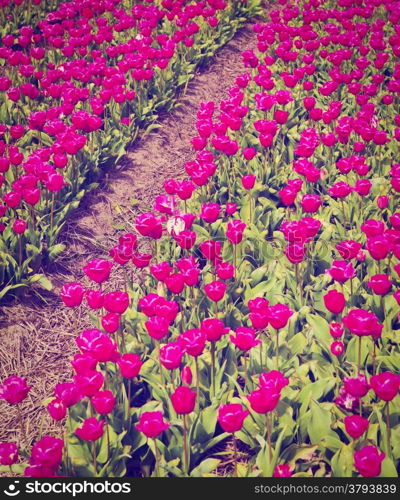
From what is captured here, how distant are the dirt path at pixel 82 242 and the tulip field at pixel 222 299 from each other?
8cm

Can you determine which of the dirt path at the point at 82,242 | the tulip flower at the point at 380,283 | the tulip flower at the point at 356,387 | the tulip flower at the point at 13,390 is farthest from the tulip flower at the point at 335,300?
the dirt path at the point at 82,242

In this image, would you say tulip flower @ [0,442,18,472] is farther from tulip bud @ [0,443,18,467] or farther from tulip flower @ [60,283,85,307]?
tulip flower @ [60,283,85,307]

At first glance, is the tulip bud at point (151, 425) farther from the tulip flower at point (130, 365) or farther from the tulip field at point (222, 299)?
the tulip flower at point (130, 365)

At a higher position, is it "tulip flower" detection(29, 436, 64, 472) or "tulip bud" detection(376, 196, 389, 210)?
"tulip flower" detection(29, 436, 64, 472)

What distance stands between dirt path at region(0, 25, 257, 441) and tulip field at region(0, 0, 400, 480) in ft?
0.25

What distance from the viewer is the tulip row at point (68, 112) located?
144 inches

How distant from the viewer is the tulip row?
3648 millimetres

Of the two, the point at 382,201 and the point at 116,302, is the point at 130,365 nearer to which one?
the point at 116,302

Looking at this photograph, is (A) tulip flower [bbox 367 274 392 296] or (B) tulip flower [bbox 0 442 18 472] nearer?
(B) tulip flower [bbox 0 442 18 472]

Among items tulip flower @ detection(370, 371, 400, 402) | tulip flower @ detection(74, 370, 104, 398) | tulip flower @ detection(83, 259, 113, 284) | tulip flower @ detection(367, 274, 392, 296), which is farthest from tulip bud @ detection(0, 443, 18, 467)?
tulip flower @ detection(367, 274, 392, 296)

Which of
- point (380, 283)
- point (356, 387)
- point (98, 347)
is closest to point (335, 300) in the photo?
point (380, 283)

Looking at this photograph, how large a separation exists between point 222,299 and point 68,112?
2.20m

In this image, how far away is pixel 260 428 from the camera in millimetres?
2486

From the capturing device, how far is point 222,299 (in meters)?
3.15
